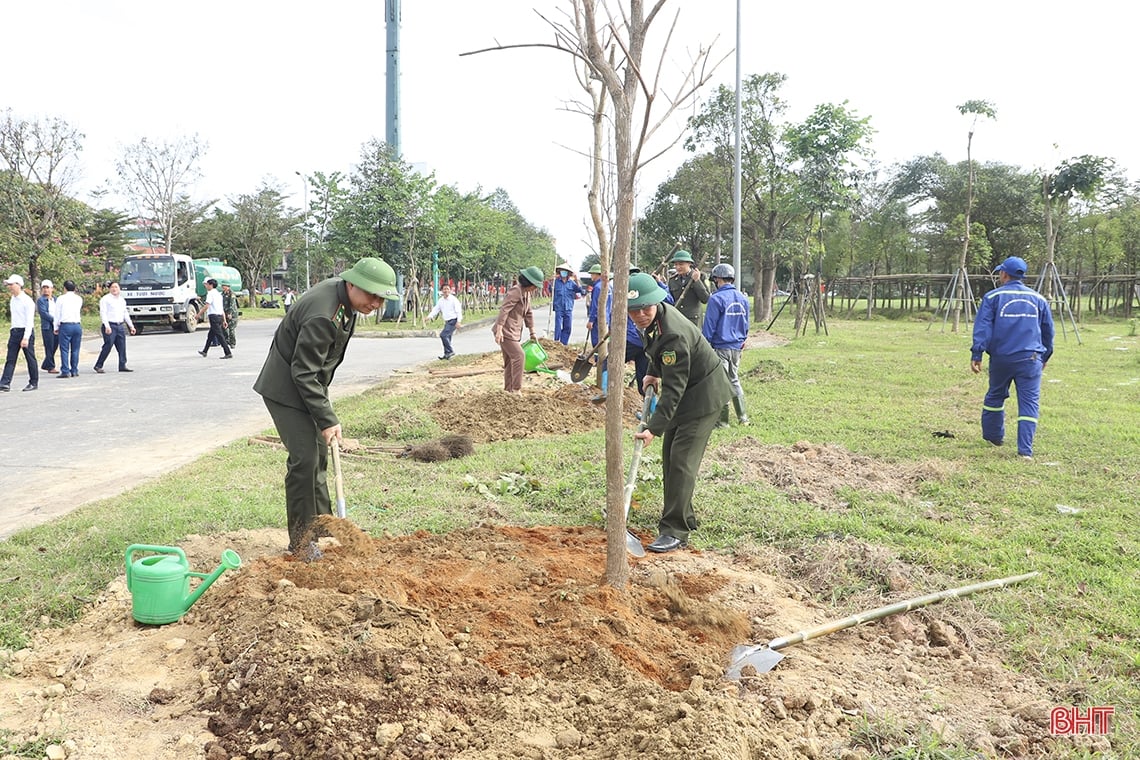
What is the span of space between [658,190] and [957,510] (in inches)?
1317

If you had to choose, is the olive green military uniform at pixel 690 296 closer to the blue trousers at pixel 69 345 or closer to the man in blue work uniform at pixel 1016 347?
the man in blue work uniform at pixel 1016 347

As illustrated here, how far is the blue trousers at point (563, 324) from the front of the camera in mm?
18166

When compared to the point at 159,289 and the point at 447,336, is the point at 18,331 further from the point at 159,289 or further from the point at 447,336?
the point at 159,289

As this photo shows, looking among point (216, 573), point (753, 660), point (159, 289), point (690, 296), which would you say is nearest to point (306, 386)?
point (216, 573)

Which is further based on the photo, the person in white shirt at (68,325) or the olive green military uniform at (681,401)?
the person in white shirt at (68,325)

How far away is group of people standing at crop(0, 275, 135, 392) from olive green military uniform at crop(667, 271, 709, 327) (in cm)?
889

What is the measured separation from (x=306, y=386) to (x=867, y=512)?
3.69 metres

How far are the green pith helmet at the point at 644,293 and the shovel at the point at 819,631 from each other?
1.91 m

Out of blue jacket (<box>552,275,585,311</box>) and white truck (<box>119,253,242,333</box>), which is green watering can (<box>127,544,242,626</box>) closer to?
blue jacket (<box>552,275,585,311</box>)

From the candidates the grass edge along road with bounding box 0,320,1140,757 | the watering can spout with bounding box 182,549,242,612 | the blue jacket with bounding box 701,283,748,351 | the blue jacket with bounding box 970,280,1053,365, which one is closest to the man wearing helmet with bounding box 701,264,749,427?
the blue jacket with bounding box 701,283,748,351

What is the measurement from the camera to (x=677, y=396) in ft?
14.6

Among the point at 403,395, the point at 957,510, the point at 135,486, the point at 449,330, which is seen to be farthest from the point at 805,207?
the point at 135,486

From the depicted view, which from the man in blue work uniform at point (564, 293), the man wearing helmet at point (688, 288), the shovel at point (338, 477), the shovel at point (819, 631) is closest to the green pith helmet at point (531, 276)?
the man wearing helmet at point (688, 288)

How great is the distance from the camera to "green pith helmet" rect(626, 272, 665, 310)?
14.3 feet
